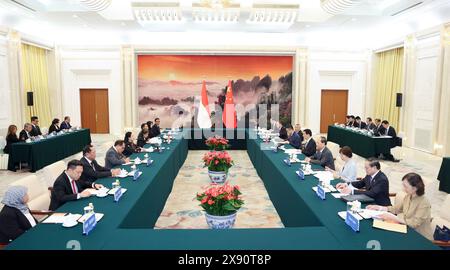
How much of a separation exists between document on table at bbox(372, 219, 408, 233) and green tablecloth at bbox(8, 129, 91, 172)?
7616mm

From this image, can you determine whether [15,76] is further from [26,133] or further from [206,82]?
[206,82]

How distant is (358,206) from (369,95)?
41.7 ft

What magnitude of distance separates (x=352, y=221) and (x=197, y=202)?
3577mm

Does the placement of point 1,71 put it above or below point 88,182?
above

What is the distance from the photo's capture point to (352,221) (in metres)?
3.03

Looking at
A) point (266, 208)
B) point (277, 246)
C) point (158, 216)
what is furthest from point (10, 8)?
point (277, 246)

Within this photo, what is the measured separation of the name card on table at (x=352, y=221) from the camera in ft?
9.69

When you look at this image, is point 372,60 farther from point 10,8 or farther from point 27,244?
point 27,244

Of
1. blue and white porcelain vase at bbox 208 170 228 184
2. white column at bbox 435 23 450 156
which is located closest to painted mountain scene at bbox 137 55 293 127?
white column at bbox 435 23 450 156

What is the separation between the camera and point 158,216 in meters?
5.23

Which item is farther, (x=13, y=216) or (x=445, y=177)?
(x=445, y=177)

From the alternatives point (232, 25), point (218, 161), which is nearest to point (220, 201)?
point (218, 161)

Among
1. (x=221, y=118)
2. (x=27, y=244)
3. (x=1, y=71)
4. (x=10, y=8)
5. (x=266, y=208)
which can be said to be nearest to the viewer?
(x=27, y=244)

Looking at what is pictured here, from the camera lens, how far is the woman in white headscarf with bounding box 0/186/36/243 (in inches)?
122
